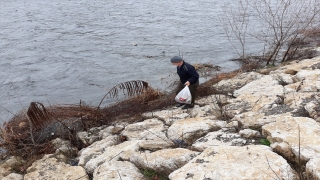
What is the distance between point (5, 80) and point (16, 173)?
6965 millimetres

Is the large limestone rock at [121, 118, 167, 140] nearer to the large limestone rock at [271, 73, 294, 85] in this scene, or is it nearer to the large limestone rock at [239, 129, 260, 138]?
the large limestone rock at [239, 129, 260, 138]

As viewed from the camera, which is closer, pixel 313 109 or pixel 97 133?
pixel 313 109

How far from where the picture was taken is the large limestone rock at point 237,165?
12.3ft

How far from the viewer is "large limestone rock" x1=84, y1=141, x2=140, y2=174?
529 cm

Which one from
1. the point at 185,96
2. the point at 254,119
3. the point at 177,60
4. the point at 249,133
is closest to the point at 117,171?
the point at 249,133

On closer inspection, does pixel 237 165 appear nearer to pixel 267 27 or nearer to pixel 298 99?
pixel 298 99

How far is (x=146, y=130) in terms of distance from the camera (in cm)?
656

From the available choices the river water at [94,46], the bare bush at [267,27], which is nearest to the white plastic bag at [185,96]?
the river water at [94,46]

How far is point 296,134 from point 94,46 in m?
12.3

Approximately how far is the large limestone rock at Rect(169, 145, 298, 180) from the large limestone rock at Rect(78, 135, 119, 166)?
7.26 ft

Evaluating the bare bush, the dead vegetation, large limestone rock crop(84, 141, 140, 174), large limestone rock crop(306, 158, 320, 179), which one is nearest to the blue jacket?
the dead vegetation

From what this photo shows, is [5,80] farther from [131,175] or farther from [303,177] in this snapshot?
[303,177]

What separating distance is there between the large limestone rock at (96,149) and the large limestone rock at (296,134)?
290 cm

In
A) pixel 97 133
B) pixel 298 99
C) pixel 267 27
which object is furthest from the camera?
pixel 267 27
